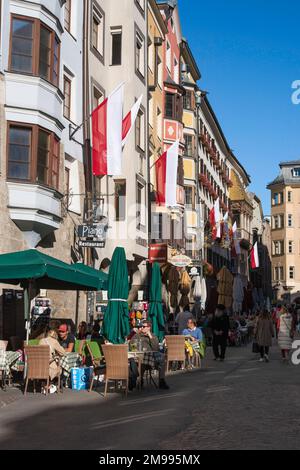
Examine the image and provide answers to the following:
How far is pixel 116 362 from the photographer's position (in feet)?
47.4

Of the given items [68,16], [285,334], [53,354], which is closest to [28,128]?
[68,16]

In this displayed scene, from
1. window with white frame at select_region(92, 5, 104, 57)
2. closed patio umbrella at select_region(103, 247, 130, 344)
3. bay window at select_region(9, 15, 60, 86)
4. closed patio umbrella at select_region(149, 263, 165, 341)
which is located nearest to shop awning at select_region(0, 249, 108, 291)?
closed patio umbrella at select_region(103, 247, 130, 344)

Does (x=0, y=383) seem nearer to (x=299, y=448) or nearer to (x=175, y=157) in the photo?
(x=299, y=448)

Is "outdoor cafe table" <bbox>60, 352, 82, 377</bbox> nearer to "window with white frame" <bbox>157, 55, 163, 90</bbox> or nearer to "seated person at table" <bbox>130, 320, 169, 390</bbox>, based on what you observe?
"seated person at table" <bbox>130, 320, 169, 390</bbox>

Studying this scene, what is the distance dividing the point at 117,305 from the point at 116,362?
2738 millimetres

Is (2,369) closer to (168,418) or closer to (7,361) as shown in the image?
(7,361)

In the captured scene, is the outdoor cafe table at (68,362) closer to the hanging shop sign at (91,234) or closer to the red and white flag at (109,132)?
the hanging shop sign at (91,234)

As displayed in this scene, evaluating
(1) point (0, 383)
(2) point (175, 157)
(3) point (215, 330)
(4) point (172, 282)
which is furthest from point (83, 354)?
(4) point (172, 282)

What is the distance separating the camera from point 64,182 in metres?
24.0

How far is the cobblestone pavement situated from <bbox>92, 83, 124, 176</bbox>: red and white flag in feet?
25.9

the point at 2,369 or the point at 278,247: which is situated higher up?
the point at 278,247

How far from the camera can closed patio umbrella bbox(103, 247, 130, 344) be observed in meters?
16.7
